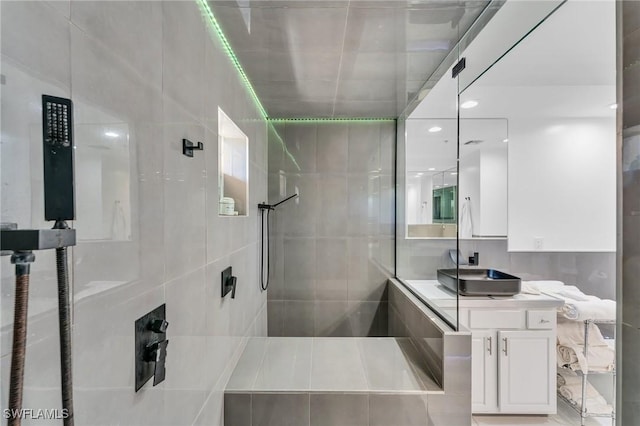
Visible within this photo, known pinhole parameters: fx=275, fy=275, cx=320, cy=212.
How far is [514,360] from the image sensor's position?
2137 millimetres

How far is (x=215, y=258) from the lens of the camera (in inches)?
51.3

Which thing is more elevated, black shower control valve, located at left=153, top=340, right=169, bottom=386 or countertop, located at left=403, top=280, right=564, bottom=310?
black shower control valve, located at left=153, top=340, right=169, bottom=386

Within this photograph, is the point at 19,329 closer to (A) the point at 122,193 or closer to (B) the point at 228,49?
(A) the point at 122,193

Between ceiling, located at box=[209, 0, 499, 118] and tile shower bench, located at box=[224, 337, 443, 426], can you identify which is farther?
tile shower bench, located at box=[224, 337, 443, 426]

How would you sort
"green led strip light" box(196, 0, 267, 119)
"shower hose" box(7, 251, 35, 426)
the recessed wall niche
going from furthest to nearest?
1. the recessed wall niche
2. "green led strip light" box(196, 0, 267, 119)
3. "shower hose" box(7, 251, 35, 426)

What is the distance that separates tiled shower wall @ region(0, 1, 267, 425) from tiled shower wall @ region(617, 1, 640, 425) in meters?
1.44

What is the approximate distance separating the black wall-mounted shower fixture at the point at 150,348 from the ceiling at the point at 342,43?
4.16 feet

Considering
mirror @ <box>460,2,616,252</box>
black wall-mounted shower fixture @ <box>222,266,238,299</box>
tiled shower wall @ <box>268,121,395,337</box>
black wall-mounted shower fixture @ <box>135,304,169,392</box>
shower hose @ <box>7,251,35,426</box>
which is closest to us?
shower hose @ <box>7,251,35,426</box>

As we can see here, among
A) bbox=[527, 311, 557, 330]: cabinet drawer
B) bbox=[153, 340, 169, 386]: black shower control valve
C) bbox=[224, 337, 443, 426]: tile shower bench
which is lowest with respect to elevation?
bbox=[224, 337, 443, 426]: tile shower bench

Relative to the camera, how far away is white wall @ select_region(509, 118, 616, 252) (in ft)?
8.30

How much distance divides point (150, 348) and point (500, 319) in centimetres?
239

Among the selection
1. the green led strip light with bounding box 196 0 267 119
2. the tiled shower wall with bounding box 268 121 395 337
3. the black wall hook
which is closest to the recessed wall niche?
the green led strip light with bounding box 196 0 267 119

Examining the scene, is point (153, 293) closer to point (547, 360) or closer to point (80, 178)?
point (80, 178)

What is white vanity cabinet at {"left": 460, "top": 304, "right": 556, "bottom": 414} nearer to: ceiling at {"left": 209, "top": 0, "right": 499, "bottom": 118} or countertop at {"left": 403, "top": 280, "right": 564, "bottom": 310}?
countertop at {"left": 403, "top": 280, "right": 564, "bottom": 310}
